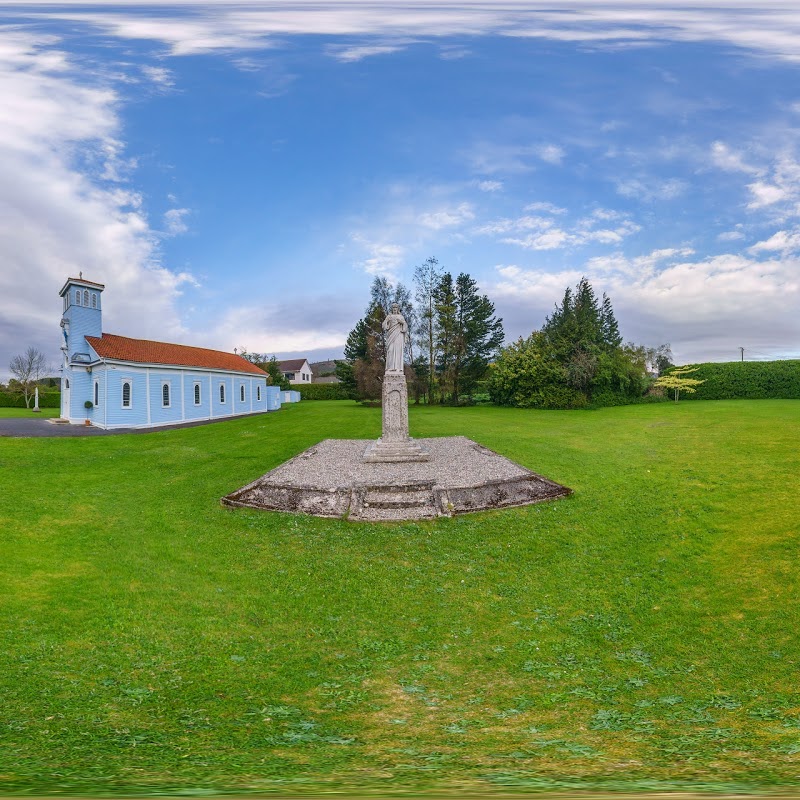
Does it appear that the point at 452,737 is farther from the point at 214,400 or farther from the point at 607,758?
the point at 214,400

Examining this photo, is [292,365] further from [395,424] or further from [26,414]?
[395,424]

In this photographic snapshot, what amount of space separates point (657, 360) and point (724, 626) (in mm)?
65857

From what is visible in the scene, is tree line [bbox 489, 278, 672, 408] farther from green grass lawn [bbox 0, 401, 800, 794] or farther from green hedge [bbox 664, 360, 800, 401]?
green grass lawn [bbox 0, 401, 800, 794]

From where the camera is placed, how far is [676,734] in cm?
443

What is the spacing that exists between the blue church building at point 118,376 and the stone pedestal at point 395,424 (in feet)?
70.3

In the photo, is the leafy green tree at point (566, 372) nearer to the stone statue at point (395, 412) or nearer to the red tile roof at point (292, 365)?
the stone statue at point (395, 412)

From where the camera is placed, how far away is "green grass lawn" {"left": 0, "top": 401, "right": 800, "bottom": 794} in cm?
377

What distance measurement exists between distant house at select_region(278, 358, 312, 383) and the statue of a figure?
75051 mm

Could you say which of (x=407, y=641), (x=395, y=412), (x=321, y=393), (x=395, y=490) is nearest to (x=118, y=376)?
(x=395, y=412)

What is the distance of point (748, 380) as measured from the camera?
39500 millimetres

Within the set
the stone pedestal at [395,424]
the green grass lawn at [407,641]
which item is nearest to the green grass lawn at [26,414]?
the green grass lawn at [407,641]

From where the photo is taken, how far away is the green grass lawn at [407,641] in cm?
377

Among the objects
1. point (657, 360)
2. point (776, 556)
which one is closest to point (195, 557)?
point (776, 556)

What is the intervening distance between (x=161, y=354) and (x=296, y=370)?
181 ft
